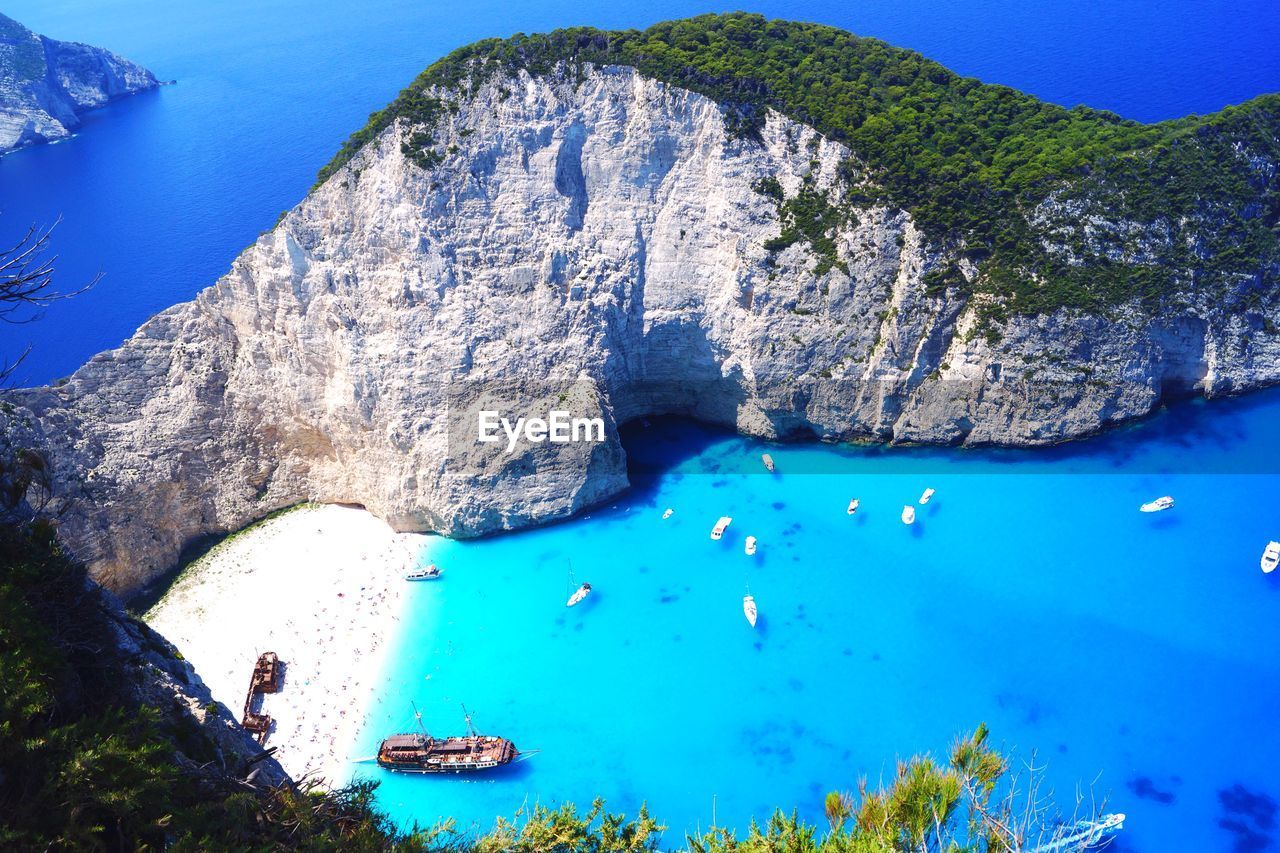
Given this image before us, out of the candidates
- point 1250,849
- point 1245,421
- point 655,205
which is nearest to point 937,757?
point 1250,849

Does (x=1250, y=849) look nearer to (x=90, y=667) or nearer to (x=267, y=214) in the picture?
(x=90, y=667)

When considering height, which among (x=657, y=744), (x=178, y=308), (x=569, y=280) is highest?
(x=569, y=280)

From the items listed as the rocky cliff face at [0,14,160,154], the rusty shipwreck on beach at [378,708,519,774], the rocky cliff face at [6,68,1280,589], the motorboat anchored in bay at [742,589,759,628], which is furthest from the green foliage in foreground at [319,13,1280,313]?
the rocky cliff face at [0,14,160,154]

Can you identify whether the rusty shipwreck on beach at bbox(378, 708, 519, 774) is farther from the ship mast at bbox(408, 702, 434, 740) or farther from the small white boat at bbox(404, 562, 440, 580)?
the small white boat at bbox(404, 562, 440, 580)

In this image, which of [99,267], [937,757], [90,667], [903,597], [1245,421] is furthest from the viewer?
[99,267]

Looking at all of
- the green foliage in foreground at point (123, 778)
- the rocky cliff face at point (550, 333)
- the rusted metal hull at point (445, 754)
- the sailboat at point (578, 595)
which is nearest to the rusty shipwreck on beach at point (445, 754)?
the rusted metal hull at point (445, 754)

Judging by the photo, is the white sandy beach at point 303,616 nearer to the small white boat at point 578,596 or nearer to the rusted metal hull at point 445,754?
the rusted metal hull at point 445,754

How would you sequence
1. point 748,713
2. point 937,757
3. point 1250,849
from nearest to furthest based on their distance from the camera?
1. point 1250,849
2. point 937,757
3. point 748,713

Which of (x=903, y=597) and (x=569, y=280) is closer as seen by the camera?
(x=903, y=597)
